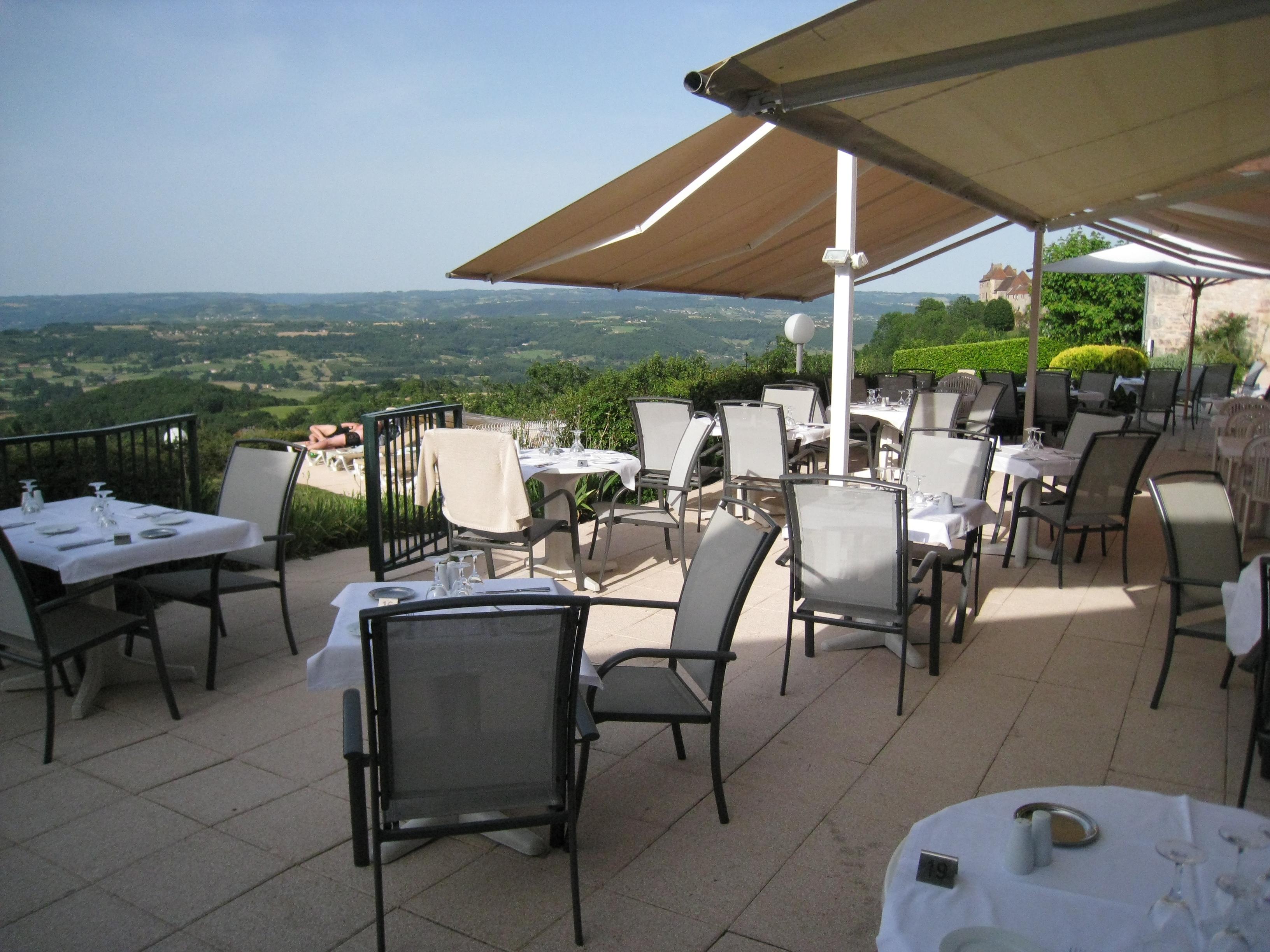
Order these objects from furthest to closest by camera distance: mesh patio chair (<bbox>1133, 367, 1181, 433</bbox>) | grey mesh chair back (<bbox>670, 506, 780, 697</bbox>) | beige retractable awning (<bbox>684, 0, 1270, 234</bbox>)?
mesh patio chair (<bbox>1133, 367, 1181, 433</bbox>) < grey mesh chair back (<bbox>670, 506, 780, 697</bbox>) < beige retractable awning (<bbox>684, 0, 1270, 234</bbox>)

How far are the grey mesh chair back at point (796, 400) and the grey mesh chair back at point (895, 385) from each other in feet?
8.45

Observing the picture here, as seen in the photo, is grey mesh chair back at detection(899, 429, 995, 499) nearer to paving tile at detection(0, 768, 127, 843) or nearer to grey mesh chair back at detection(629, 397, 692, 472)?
grey mesh chair back at detection(629, 397, 692, 472)

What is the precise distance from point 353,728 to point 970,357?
17.6 meters

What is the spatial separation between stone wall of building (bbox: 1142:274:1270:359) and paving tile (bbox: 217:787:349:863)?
65.9 feet

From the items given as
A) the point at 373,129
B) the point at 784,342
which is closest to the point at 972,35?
the point at 784,342

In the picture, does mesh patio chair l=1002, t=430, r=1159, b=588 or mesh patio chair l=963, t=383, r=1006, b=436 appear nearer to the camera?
mesh patio chair l=1002, t=430, r=1159, b=588

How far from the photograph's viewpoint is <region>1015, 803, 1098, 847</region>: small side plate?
1.67m

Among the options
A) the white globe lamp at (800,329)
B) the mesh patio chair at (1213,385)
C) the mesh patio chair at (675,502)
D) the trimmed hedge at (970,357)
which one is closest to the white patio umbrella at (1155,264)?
the mesh patio chair at (1213,385)

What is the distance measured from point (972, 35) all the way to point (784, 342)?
10999 millimetres

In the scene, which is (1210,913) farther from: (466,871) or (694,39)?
(694,39)

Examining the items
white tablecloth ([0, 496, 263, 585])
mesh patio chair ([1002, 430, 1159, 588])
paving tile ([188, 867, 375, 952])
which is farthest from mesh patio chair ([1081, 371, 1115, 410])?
paving tile ([188, 867, 375, 952])

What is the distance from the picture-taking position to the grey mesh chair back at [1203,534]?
3.85m

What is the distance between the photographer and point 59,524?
13.5 ft

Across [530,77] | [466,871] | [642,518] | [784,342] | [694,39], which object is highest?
[530,77]
